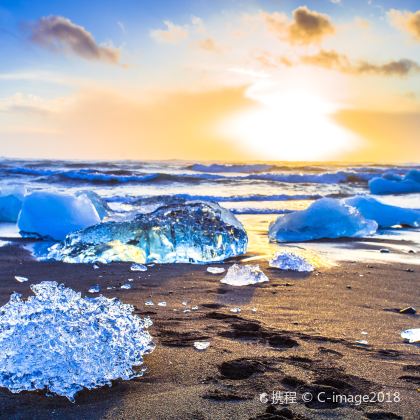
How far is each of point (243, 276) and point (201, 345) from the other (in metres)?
1.24

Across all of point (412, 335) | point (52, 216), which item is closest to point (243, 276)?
point (412, 335)

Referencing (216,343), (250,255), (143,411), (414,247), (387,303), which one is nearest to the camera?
(143,411)

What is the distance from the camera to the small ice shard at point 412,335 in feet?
6.79

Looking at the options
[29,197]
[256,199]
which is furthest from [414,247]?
[256,199]

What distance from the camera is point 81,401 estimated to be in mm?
1438

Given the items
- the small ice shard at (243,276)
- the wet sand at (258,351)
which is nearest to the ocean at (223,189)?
the small ice shard at (243,276)

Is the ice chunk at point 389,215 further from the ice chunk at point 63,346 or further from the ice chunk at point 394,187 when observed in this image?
the ice chunk at point 394,187

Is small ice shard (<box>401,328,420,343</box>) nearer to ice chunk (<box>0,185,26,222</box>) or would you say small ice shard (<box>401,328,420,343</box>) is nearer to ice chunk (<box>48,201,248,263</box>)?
ice chunk (<box>48,201,248,263</box>)

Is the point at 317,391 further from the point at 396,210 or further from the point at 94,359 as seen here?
the point at 396,210

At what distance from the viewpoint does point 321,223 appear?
17.5 ft

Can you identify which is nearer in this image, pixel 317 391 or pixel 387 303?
pixel 317 391

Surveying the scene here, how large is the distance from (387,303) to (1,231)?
175 inches

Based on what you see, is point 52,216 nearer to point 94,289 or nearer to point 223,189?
point 94,289

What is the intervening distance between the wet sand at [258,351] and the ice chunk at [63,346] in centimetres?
4
